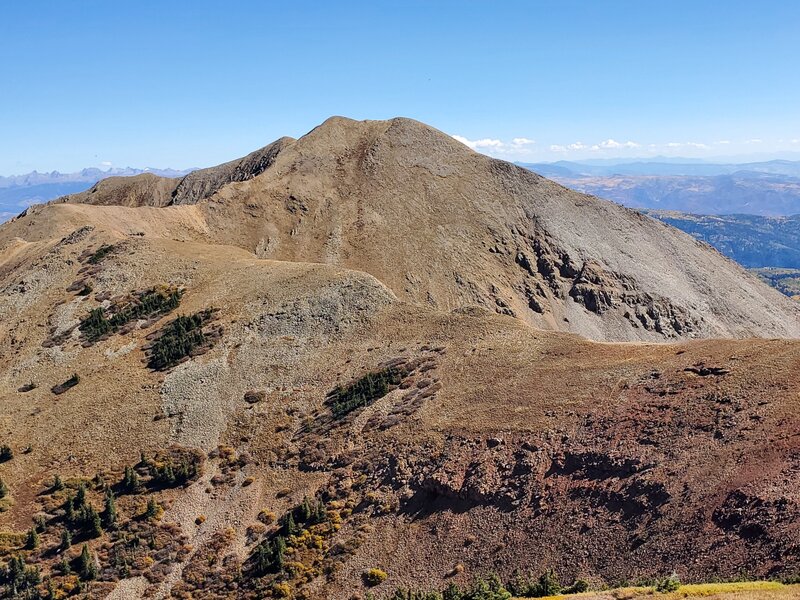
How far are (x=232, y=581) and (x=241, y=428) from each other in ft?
47.4

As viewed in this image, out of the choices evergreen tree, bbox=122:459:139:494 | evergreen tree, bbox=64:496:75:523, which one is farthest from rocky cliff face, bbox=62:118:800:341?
evergreen tree, bbox=64:496:75:523

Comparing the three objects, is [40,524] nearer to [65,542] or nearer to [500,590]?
[65,542]

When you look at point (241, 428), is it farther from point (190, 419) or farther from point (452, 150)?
point (452, 150)

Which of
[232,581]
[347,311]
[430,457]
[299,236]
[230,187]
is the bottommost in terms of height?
[232,581]

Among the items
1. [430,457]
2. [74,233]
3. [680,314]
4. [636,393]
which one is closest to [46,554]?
[430,457]

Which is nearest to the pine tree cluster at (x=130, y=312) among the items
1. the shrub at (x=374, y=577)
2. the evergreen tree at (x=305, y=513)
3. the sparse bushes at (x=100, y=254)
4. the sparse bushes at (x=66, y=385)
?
the sparse bushes at (x=66, y=385)

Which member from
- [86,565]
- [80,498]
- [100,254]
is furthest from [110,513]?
[100,254]

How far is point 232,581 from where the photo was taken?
38.1 metres

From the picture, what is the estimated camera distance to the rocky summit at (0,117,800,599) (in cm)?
3319

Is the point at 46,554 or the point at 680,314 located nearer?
the point at 46,554

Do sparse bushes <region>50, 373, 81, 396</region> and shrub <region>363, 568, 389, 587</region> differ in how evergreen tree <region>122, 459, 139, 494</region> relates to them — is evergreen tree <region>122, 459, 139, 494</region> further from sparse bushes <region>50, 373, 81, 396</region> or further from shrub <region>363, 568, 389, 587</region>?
shrub <region>363, 568, 389, 587</region>

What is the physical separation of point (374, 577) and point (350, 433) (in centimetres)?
1303

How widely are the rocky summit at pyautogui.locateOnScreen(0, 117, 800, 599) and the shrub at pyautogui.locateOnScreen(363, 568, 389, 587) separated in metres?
0.18

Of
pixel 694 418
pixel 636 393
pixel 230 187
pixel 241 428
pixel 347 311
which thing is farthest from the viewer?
pixel 230 187
